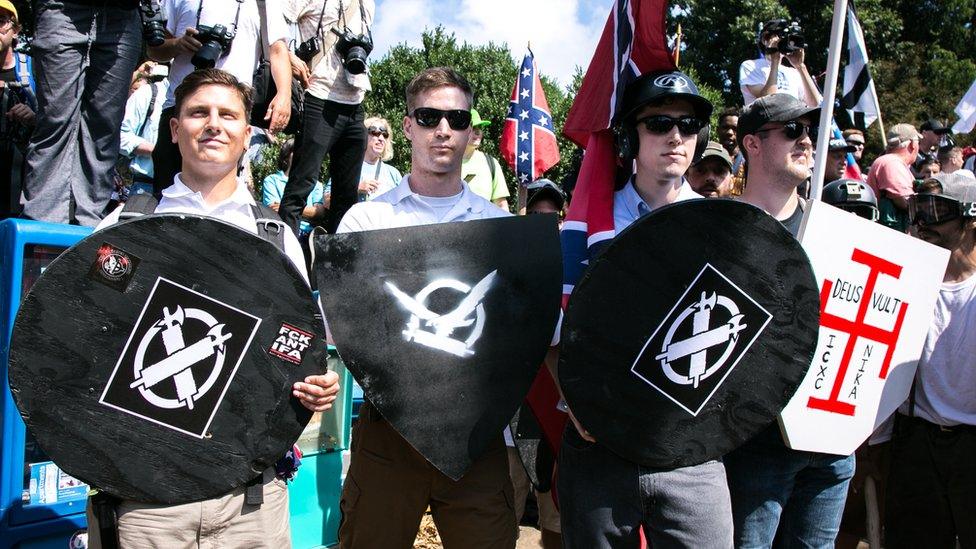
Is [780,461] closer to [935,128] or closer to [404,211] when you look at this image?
[404,211]

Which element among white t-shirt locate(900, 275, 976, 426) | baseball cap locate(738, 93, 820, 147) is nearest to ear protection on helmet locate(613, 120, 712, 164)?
baseball cap locate(738, 93, 820, 147)

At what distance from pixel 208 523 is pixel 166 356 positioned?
20.0 inches

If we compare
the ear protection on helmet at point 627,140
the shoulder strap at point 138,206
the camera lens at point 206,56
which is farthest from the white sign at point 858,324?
the camera lens at point 206,56

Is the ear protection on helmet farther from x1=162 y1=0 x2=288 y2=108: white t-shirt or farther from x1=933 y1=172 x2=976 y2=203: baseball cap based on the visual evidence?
x1=162 y1=0 x2=288 y2=108: white t-shirt

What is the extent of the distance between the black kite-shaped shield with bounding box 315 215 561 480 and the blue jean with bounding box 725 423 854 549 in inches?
34.0

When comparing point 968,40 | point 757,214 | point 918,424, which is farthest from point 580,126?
point 968,40

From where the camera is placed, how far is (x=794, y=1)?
79.4 feet

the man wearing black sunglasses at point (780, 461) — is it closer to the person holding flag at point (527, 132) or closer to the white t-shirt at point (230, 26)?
the white t-shirt at point (230, 26)

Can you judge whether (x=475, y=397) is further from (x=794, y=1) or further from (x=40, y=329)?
(x=794, y=1)

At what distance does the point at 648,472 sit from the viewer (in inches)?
90.9

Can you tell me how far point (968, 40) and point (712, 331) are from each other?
2869 centimetres

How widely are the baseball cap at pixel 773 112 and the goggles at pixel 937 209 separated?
0.87m

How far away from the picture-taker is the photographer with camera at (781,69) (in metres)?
5.19

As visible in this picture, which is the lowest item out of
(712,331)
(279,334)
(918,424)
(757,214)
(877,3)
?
(918,424)
